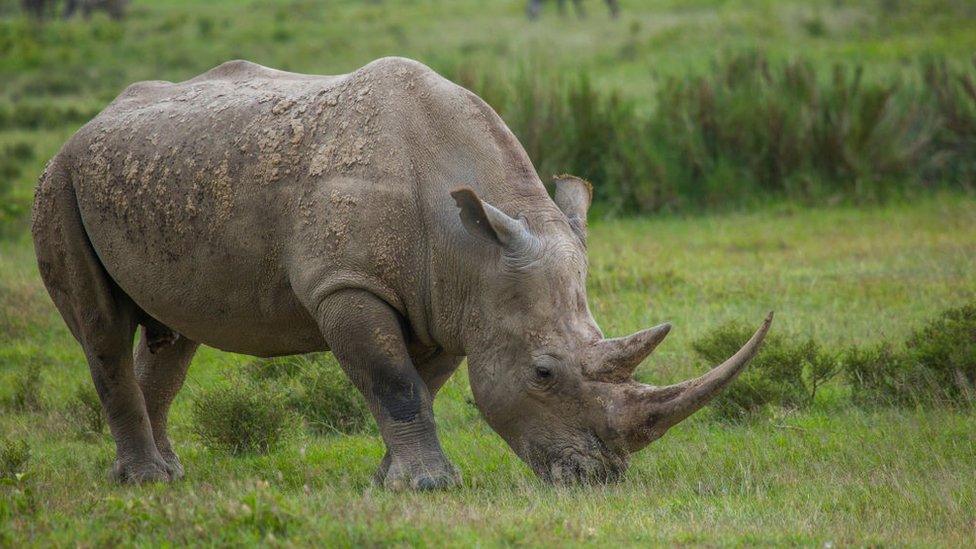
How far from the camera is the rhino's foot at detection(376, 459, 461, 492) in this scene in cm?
607

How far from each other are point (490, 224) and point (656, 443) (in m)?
1.92

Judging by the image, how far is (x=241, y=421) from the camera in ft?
24.3

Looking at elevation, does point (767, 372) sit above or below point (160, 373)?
below

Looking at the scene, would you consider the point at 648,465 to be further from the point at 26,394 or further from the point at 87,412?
the point at 26,394

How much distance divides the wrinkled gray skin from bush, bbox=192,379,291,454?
379 millimetres

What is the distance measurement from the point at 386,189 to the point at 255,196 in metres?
0.69

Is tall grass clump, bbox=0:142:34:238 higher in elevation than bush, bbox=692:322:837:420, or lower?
lower

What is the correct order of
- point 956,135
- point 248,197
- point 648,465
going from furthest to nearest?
1. point 956,135
2. point 648,465
3. point 248,197

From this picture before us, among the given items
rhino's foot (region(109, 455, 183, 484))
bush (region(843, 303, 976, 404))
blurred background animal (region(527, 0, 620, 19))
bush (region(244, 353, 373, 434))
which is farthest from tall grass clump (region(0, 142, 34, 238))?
blurred background animal (region(527, 0, 620, 19))

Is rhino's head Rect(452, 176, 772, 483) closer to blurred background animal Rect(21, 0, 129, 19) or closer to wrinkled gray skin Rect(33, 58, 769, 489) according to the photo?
wrinkled gray skin Rect(33, 58, 769, 489)

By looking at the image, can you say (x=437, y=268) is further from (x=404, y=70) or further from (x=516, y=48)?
(x=516, y=48)

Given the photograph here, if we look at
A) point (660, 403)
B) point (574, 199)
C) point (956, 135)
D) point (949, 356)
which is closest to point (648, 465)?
point (660, 403)

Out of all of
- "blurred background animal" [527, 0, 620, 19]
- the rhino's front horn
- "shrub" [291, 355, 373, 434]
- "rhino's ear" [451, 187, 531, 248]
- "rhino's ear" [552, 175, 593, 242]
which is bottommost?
"blurred background animal" [527, 0, 620, 19]

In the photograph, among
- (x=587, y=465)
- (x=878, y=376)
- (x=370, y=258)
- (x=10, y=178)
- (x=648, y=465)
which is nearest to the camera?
(x=587, y=465)
